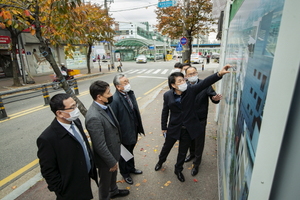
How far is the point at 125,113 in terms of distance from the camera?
9.25ft

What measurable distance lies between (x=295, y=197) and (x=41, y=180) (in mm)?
3718

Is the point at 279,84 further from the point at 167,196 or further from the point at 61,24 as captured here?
the point at 61,24

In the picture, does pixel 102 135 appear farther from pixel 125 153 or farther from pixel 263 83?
Result: pixel 263 83

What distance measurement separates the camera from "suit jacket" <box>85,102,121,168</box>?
6.88ft

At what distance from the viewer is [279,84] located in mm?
568

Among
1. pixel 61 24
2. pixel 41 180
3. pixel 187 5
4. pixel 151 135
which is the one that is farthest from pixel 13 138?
pixel 187 5

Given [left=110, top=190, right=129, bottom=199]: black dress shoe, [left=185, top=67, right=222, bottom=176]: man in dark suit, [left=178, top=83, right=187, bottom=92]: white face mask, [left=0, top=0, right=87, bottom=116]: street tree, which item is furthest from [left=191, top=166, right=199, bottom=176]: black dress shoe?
[left=0, top=0, right=87, bottom=116]: street tree

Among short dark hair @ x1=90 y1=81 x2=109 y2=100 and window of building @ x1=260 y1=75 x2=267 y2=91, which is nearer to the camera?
window of building @ x1=260 y1=75 x2=267 y2=91

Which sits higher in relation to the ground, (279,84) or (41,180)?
(279,84)

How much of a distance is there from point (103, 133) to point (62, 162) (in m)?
0.53

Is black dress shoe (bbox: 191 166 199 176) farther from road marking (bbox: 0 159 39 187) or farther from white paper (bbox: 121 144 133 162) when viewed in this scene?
road marking (bbox: 0 159 39 187)

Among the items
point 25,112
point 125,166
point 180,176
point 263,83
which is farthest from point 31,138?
point 263,83

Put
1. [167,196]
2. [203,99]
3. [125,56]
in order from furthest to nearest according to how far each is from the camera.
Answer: [125,56] → [203,99] → [167,196]

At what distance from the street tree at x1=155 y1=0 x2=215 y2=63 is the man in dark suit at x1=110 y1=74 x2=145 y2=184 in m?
10.4
